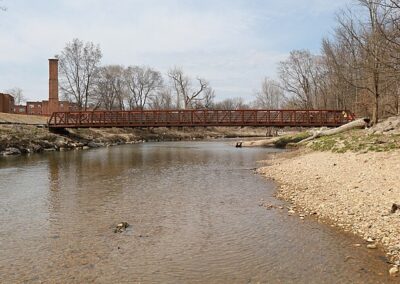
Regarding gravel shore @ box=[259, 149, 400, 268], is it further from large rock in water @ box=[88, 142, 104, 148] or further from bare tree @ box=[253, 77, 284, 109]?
bare tree @ box=[253, 77, 284, 109]

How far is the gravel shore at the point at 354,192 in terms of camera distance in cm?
908

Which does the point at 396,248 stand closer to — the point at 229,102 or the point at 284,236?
the point at 284,236

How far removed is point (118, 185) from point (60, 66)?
179ft

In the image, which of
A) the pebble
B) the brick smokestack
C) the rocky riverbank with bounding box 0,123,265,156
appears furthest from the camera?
the brick smokestack

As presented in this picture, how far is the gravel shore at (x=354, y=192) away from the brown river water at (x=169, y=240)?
569 mm

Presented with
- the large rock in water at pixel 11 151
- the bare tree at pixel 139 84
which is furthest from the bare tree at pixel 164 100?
the large rock in water at pixel 11 151

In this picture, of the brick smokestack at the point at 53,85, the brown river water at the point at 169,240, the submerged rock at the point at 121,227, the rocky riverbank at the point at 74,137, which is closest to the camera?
the brown river water at the point at 169,240

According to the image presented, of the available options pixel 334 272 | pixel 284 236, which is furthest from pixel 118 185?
pixel 334 272

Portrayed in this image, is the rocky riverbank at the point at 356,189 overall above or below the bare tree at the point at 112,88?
below

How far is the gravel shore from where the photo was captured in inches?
357

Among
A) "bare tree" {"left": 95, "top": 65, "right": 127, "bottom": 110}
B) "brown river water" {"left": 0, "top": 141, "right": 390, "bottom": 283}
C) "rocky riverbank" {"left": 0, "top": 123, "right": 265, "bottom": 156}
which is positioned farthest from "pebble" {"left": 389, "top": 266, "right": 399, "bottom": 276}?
"bare tree" {"left": 95, "top": 65, "right": 127, "bottom": 110}

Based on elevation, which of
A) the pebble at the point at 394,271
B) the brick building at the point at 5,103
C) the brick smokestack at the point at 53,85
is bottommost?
the pebble at the point at 394,271

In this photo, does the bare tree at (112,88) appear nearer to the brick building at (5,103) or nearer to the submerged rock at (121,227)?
the brick building at (5,103)

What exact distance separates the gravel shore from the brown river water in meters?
0.57
